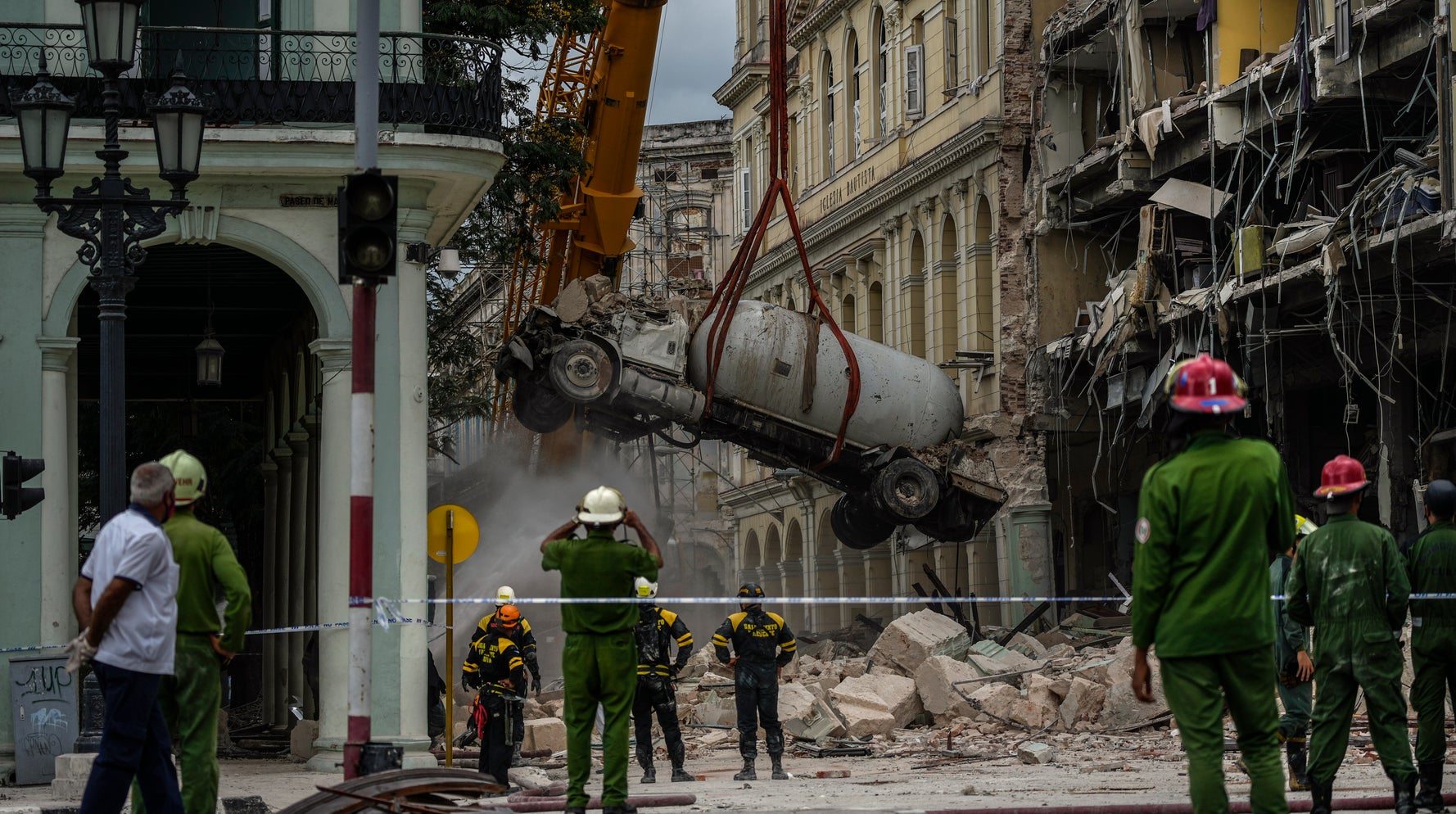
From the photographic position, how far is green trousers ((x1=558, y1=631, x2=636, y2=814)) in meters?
11.5

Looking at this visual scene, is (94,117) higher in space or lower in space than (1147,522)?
higher

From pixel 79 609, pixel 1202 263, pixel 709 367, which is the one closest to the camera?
pixel 79 609

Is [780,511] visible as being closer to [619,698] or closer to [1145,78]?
[1145,78]

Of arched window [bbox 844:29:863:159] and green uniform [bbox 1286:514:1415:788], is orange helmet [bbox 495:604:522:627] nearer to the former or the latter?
green uniform [bbox 1286:514:1415:788]

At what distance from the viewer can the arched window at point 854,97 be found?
50.0 metres

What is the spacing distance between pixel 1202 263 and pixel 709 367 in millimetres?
8647

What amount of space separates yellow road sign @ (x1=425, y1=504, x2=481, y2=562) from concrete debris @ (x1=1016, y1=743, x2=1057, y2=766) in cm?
592

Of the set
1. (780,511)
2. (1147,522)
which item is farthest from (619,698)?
(780,511)

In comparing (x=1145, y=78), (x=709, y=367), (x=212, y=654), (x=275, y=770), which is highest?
(x=1145, y=78)

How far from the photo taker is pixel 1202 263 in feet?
103

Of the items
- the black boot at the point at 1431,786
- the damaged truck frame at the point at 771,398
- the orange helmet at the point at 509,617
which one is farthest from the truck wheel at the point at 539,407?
the black boot at the point at 1431,786

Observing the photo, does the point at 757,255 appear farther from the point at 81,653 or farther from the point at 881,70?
the point at 881,70

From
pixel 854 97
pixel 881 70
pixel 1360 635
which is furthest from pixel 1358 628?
pixel 854 97

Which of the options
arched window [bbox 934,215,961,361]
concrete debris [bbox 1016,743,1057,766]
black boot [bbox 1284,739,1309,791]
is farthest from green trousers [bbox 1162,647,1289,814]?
arched window [bbox 934,215,961,361]
